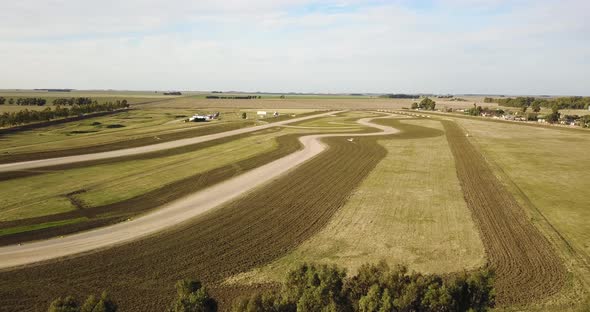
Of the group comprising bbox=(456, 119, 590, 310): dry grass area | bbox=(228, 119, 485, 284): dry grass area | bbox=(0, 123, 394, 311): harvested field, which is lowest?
bbox=(0, 123, 394, 311): harvested field

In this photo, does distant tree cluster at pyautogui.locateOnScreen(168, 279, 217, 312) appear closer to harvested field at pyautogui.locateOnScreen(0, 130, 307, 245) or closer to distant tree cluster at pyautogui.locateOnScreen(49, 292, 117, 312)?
distant tree cluster at pyautogui.locateOnScreen(49, 292, 117, 312)

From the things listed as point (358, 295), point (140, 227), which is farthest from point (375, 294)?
point (140, 227)

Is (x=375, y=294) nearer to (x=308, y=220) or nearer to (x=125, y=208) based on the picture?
(x=308, y=220)

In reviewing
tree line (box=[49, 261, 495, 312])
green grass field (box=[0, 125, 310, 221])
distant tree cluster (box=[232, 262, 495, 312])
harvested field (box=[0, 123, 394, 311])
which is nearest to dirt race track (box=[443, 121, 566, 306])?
distant tree cluster (box=[232, 262, 495, 312])

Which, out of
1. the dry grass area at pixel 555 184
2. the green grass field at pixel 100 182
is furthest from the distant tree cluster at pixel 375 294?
the green grass field at pixel 100 182

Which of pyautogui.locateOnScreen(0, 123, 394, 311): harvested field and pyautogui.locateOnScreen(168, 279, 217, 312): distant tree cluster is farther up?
pyautogui.locateOnScreen(168, 279, 217, 312): distant tree cluster

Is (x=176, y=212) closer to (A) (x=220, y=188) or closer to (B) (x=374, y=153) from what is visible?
(A) (x=220, y=188)

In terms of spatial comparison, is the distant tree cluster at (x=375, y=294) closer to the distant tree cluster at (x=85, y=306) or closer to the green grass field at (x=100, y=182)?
the distant tree cluster at (x=85, y=306)
